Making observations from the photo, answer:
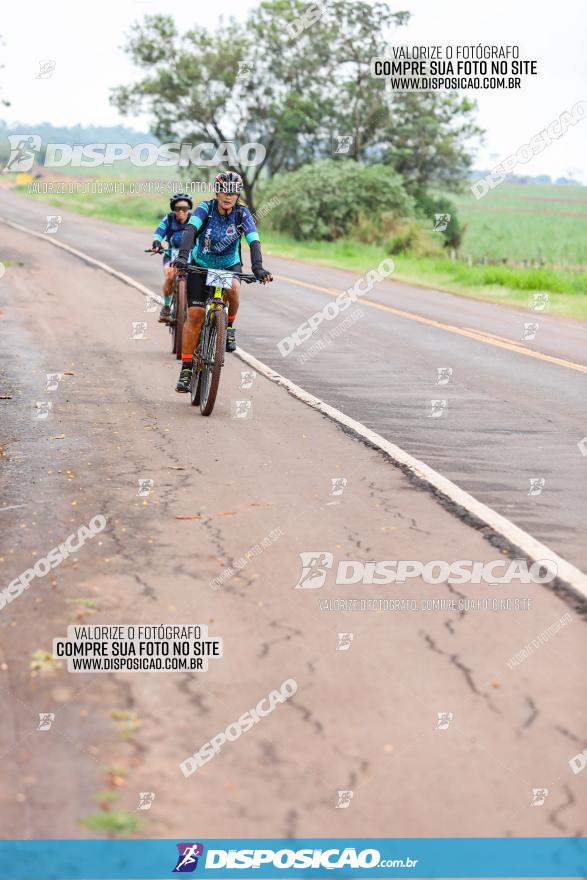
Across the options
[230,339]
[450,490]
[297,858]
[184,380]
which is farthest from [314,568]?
[184,380]

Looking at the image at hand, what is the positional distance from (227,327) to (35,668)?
608 cm

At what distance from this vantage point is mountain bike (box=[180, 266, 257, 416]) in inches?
396

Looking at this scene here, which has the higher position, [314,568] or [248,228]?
[248,228]

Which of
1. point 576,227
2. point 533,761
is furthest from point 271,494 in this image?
point 576,227

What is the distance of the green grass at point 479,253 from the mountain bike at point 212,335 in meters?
12.7

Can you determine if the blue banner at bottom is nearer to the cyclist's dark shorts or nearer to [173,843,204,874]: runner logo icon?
[173,843,204,874]: runner logo icon

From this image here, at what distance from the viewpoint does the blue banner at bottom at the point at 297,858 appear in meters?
3.49

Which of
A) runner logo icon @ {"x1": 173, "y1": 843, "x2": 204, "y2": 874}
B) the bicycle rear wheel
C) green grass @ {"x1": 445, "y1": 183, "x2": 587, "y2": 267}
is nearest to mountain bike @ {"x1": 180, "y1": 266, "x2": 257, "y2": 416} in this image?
the bicycle rear wheel

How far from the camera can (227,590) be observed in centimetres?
564

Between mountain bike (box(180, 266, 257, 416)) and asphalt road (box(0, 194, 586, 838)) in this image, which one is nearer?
asphalt road (box(0, 194, 586, 838))

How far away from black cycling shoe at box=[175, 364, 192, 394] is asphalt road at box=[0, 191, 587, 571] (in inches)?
57.8

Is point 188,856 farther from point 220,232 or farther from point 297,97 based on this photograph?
point 297,97

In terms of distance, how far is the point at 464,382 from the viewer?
12773 mm

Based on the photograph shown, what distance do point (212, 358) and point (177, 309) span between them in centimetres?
294
